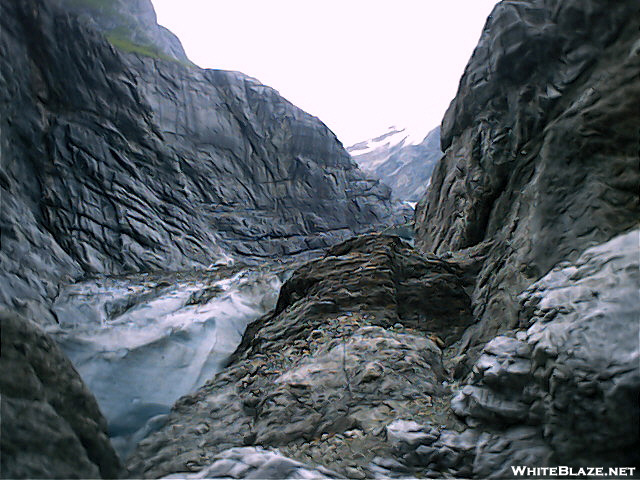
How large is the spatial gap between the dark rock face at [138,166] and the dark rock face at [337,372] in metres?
5.53

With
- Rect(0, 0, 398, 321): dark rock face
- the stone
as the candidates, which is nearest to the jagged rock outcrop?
the stone

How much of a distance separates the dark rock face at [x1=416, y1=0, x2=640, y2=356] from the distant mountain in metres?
41.2

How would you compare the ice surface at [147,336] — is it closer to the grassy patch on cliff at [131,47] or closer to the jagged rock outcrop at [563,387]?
the jagged rock outcrop at [563,387]

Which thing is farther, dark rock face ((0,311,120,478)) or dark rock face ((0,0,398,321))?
dark rock face ((0,0,398,321))

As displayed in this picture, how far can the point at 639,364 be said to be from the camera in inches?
99.1

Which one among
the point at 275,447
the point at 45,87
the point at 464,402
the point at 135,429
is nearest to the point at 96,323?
the point at 135,429

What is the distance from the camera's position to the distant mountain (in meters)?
51.6

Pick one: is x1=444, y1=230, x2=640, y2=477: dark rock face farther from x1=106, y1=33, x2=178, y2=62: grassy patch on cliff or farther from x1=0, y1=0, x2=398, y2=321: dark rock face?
x1=106, y1=33, x2=178, y2=62: grassy patch on cliff

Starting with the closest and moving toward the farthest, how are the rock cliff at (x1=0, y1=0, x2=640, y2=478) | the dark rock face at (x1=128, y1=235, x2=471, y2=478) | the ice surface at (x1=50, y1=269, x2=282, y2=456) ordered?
1. the rock cliff at (x1=0, y1=0, x2=640, y2=478)
2. the dark rock face at (x1=128, y1=235, x2=471, y2=478)
3. the ice surface at (x1=50, y1=269, x2=282, y2=456)

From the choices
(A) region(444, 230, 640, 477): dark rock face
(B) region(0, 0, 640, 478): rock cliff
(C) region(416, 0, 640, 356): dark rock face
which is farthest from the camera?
(C) region(416, 0, 640, 356): dark rock face

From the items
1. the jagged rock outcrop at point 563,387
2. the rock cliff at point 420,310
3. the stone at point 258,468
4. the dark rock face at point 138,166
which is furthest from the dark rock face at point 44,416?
the dark rock face at point 138,166

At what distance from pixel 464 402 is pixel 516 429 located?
0.56 metres

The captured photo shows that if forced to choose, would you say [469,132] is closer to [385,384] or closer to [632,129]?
[632,129]

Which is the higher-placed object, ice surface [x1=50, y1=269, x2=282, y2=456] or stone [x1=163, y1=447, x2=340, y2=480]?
stone [x1=163, y1=447, x2=340, y2=480]
